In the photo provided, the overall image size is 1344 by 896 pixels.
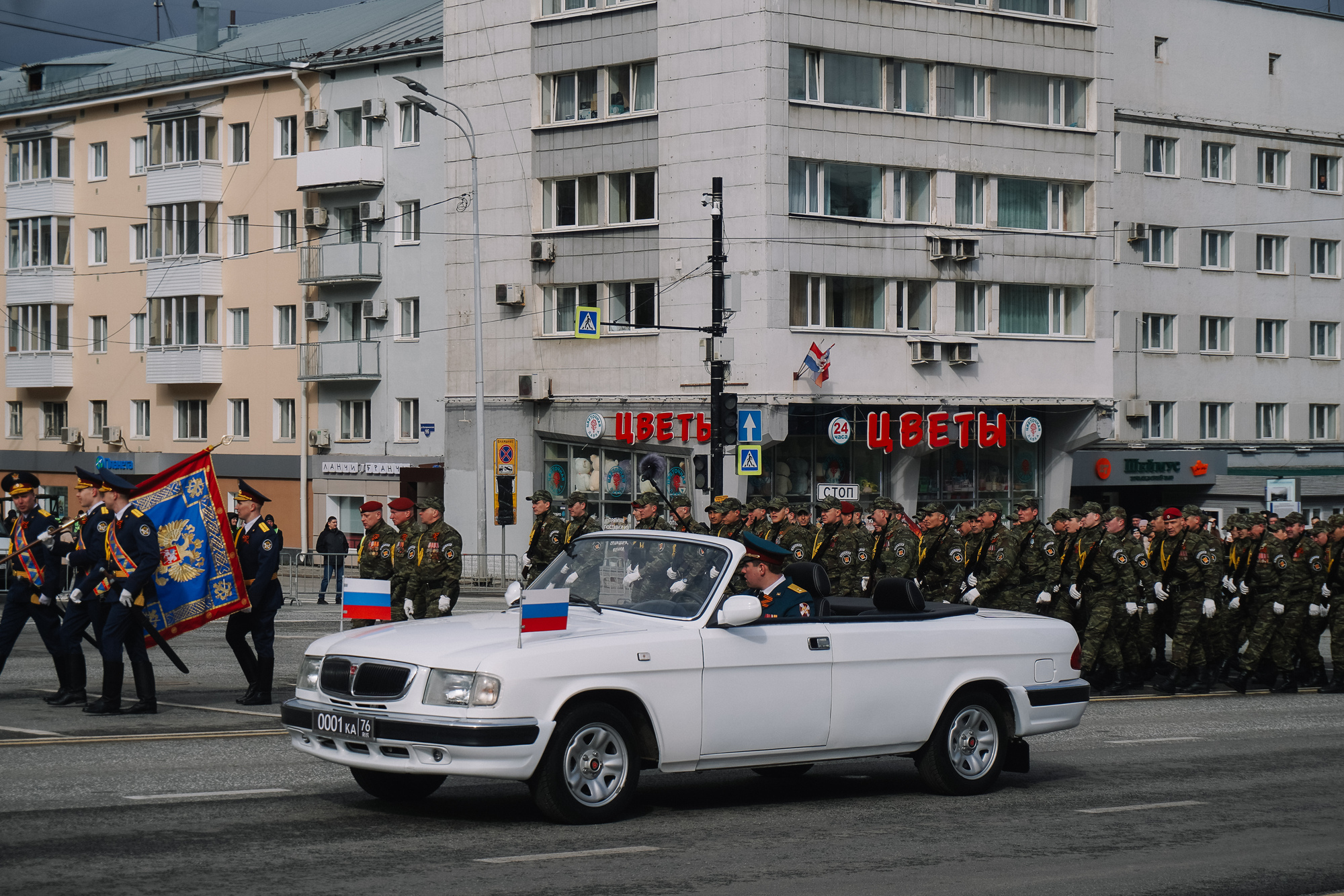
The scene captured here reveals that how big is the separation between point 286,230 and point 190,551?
128 feet

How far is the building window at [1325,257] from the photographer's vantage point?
54.5 metres

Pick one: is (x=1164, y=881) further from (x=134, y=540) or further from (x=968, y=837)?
(x=134, y=540)

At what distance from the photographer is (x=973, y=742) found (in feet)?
36.1

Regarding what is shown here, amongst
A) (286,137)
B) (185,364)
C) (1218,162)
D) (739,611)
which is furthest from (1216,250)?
(739,611)

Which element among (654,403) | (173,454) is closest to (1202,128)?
(654,403)

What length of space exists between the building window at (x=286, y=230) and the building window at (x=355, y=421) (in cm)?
503

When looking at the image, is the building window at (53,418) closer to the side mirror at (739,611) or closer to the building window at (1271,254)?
the building window at (1271,254)

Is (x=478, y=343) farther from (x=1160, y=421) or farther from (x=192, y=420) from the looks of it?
(x=1160, y=421)

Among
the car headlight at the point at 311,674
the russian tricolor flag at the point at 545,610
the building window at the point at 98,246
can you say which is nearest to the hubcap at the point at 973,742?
the russian tricolor flag at the point at 545,610

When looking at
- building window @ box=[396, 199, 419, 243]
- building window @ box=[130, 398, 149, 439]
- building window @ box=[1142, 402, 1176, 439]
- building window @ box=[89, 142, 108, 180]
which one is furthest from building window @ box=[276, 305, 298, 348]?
building window @ box=[1142, 402, 1176, 439]

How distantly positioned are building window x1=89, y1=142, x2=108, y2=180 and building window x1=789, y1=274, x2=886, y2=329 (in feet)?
91.1

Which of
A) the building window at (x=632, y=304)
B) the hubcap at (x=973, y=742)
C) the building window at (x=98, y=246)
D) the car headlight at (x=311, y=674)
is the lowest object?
the hubcap at (x=973, y=742)

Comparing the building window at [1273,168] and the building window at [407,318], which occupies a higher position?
the building window at [1273,168]

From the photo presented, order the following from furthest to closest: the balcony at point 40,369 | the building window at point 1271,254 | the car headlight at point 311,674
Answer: the balcony at point 40,369
the building window at point 1271,254
the car headlight at point 311,674
